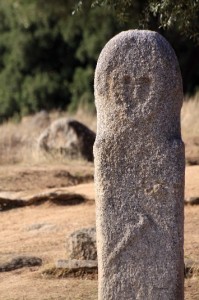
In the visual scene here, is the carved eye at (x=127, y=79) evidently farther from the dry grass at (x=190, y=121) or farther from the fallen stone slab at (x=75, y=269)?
the dry grass at (x=190, y=121)

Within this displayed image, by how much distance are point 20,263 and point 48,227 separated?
2.28 metres

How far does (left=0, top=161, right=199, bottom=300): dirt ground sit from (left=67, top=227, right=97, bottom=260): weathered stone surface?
0.24 metres

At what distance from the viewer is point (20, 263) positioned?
9.78m

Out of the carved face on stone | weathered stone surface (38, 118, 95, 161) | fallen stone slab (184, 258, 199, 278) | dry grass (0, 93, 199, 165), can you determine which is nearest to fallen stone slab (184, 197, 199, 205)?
fallen stone slab (184, 258, 199, 278)

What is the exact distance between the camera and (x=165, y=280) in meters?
6.74

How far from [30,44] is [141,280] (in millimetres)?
27210

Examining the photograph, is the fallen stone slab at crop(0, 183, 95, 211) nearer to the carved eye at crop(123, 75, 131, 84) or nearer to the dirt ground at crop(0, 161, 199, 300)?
the dirt ground at crop(0, 161, 199, 300)

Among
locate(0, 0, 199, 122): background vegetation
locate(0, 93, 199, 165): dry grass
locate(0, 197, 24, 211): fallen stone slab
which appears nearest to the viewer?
locate(0, 197, 24, 211): fallen stone slab

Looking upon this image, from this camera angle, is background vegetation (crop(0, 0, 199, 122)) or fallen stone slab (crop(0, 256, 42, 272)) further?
background vegetation (crop(0, 0, 199, 122))

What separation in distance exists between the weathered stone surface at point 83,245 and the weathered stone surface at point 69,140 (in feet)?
28.9

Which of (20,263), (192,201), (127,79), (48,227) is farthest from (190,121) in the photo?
(127,79)

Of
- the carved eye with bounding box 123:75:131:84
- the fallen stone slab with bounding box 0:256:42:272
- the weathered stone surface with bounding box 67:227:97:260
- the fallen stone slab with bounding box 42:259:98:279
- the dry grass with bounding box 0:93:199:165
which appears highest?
the carved eye with bounding box 123:75:131:84

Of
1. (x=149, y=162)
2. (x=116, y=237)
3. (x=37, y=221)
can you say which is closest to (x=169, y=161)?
(x=149, y=162)

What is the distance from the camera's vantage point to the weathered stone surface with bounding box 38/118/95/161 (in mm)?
18531
